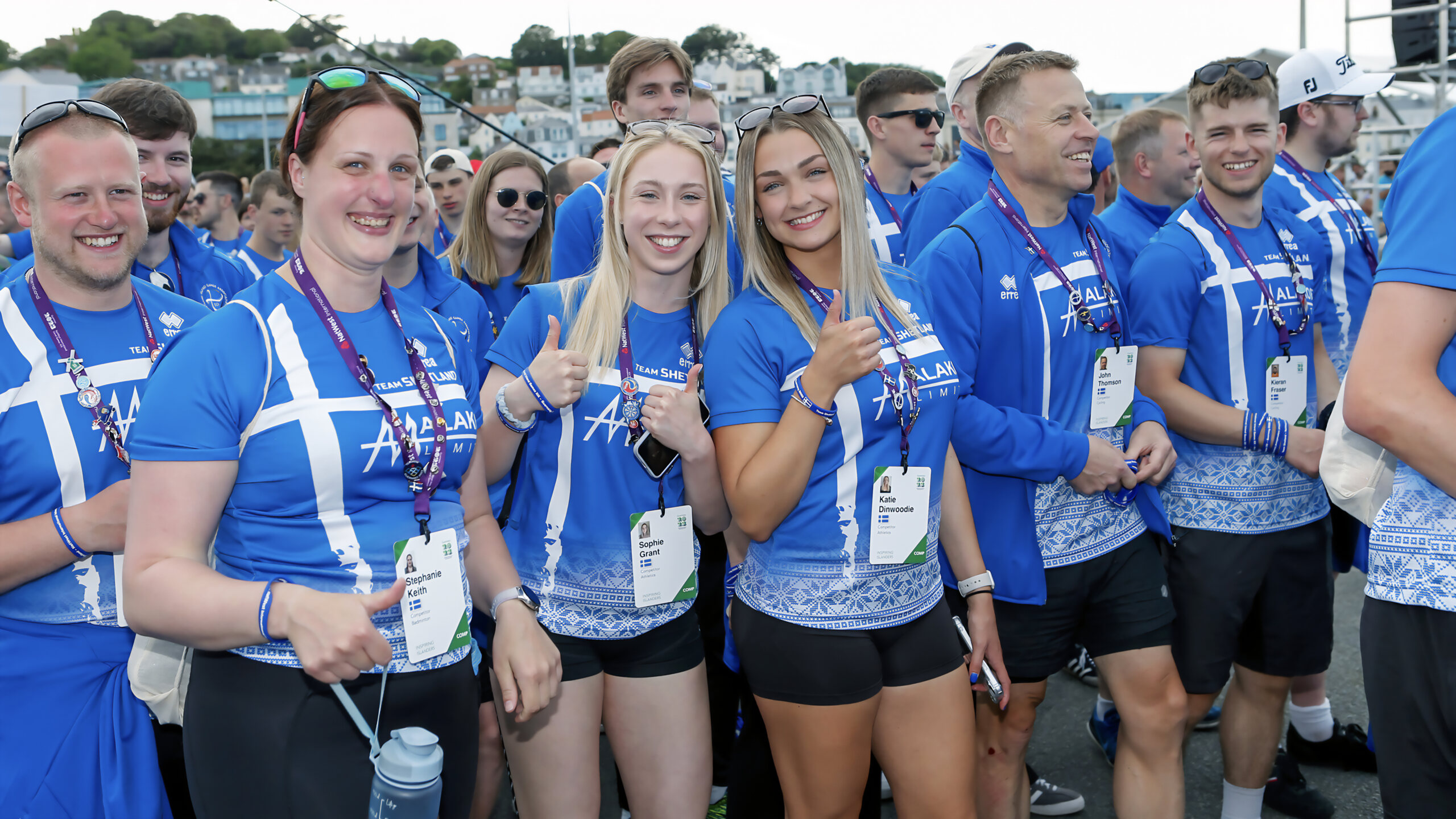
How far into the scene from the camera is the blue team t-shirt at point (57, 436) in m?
2.11

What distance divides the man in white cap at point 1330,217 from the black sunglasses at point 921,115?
4.76 feet

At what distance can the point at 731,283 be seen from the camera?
2775 millimetres

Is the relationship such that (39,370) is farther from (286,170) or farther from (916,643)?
(916,643)

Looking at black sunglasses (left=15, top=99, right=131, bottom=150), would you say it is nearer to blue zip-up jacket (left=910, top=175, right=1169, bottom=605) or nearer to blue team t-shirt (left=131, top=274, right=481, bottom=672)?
blue team t-shirt (left=131, top=274, right=481, bottom=672)

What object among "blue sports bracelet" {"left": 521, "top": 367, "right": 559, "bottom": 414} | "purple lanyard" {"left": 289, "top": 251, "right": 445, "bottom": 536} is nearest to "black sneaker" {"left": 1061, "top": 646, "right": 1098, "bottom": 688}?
"blue sports bracelet" {"left": 521, "top": 367, "right": 559, "bottom": 414}

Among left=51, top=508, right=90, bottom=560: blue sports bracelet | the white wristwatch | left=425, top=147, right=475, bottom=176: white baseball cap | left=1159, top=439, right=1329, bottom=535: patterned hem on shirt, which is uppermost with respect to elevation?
left=425, top=147, right=475, bottom=176: white baseball cap

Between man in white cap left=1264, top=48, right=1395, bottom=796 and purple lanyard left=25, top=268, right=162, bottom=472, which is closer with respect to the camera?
purple lanyard left=25, top=268, right=162, bottom=472

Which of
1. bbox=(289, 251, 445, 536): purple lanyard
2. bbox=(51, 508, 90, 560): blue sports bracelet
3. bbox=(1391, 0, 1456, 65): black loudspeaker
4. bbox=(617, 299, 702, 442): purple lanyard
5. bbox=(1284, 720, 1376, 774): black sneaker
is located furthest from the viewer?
bbox=(1391, 0, 1456, 65): black loudspeaker

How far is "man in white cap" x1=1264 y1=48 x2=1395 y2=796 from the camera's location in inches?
149

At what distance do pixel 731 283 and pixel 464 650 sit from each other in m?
1.24

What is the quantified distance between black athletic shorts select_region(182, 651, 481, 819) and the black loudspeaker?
431 inches

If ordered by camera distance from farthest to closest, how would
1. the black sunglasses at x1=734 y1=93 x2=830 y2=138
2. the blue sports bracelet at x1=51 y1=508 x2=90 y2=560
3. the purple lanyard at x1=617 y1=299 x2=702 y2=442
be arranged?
the black sunglasses at x1=734 y1=93 x2=830 y2=138 → the purple lanyard at x1=617 y1=299 x2=702 y2=442 → the blue sports bracelet at x1=51 y1=508 x2=90 y2=560

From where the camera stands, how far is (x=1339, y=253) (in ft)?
13.7

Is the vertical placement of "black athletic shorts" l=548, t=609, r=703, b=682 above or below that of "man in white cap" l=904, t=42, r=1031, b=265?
below
